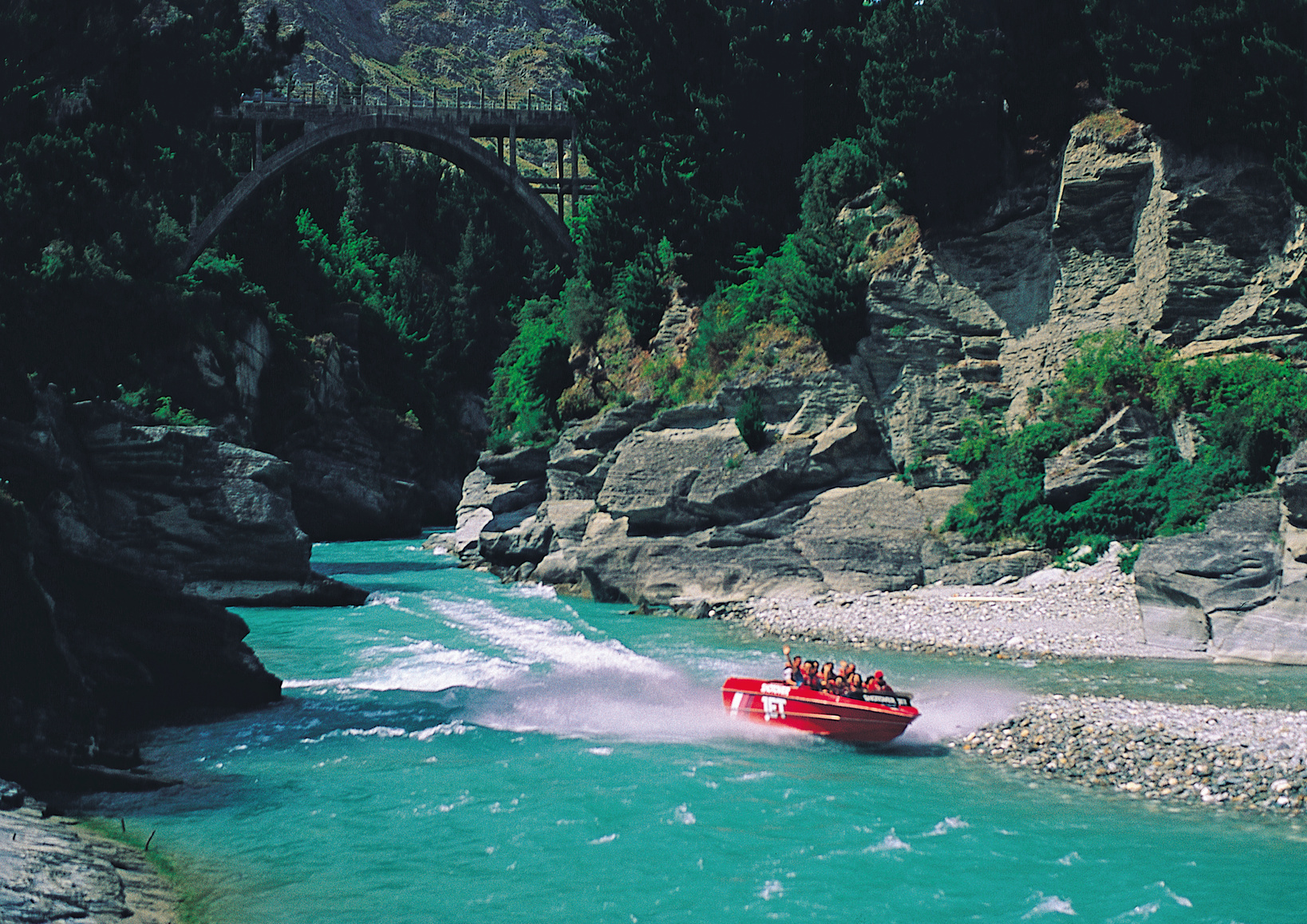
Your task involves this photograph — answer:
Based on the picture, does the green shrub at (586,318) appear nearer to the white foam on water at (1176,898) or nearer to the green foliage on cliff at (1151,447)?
the green foliage on cliff at (1151,447)

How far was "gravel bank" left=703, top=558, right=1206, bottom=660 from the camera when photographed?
2444 centimetres

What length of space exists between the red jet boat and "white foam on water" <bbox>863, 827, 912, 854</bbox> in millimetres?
4228

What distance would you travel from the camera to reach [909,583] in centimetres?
3181

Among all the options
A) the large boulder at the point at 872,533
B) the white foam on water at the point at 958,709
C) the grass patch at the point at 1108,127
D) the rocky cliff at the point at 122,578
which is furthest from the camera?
the large boulder at the point at 872,533

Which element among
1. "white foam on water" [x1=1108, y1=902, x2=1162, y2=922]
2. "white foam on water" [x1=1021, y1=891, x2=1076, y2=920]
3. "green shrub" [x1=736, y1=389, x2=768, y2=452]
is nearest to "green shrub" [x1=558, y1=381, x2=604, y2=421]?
"green shrub" [x1=736, y1=389, x2=768, y2=452]

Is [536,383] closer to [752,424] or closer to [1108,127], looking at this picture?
[752,424]

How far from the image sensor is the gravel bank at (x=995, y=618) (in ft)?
80.2

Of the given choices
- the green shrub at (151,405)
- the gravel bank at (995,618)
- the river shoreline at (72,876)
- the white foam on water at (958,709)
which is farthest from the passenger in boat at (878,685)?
the green shrub at (151,405)

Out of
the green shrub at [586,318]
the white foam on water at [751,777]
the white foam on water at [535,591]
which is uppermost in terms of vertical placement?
the green shrub at [586,318]

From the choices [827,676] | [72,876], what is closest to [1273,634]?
[827,676]

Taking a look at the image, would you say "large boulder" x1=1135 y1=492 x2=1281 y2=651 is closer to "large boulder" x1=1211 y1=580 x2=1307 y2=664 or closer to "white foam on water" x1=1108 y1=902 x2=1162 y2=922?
"large boulder" x1=1211 y1=580 x2=1307 y2=664

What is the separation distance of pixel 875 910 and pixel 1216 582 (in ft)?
50.6

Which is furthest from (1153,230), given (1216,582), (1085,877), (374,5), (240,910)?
(374,5)

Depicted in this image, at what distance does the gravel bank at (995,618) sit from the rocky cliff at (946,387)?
4.75 ft
